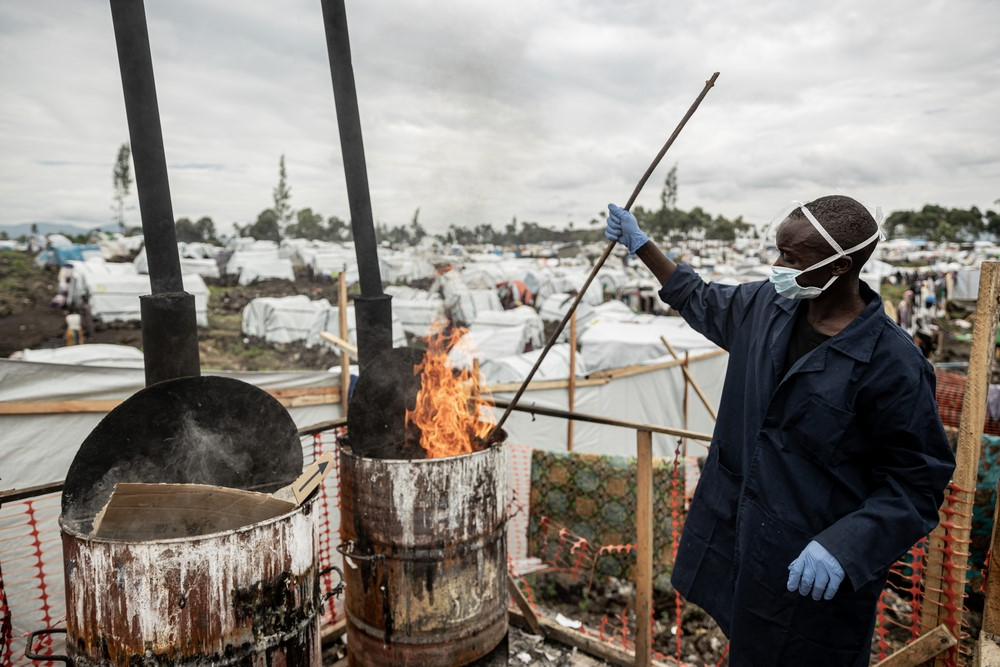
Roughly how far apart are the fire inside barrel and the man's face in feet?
5.96

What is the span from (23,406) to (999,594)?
6.56 m

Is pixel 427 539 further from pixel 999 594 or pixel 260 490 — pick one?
pixel 999 594

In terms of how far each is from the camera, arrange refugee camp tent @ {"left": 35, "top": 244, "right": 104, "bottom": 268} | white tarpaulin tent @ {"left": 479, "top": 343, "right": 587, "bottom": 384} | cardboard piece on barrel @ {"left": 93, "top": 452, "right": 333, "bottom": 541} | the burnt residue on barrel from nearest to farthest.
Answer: the burnt residue on barrel
cardboard piece on barrel @ {"left": 93, "top": 452, "right": 333, "bottom": 541}
white tarpaulin tent @ {"left": 479, "top": 343, "right": 587, "bottom": 384}
refugee camp tent @ {"left": 35, "top": 244, "right": 104, "bottom": 268}

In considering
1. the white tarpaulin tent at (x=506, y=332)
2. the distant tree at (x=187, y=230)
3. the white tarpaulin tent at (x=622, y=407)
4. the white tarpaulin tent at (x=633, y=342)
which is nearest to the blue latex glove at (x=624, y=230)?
the white tarpaulin tent at (x=622, y=407)

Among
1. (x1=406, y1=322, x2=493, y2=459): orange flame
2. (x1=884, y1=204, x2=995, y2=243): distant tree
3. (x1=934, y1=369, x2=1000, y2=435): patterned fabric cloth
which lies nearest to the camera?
(x1=406, y1=322, x2=493, y2=459): orange flame

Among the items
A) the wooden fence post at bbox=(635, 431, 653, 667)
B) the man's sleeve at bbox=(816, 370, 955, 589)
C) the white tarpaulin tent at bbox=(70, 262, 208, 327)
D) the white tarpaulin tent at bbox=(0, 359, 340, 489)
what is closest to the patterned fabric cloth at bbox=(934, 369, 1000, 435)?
the wooden fence post at bbox=(635, 431, 653, 667)

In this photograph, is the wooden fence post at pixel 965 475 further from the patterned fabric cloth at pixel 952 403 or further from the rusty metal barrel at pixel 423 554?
the patterned fabric cloth at pixel 952 403

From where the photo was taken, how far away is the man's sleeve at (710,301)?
107 inches

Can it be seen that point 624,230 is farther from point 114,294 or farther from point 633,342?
point 114,294

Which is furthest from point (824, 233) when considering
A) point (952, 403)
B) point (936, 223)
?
point (936, 223)

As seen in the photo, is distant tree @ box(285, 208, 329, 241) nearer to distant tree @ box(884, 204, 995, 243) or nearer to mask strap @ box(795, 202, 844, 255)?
mask strap @ box(795, 202, 844, 255)

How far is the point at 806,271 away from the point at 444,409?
2260 mm

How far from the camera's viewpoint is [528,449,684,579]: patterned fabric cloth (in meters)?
6.09

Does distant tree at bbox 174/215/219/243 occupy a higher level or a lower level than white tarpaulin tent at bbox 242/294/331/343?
higher
